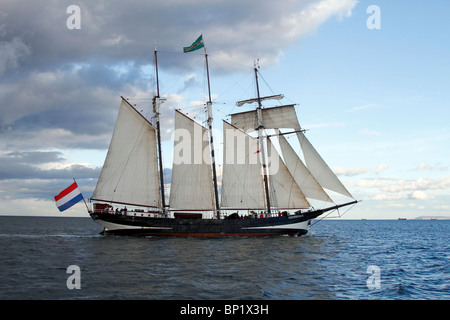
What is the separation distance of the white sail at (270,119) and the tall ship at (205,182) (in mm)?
165

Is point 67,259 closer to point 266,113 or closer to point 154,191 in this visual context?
point 154,191

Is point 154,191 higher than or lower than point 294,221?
higher

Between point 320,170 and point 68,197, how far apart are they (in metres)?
31.7

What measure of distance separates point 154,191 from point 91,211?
29.9ft

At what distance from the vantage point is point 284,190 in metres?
Answer: 51.0

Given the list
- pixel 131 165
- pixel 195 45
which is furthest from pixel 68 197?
pixel 195 45

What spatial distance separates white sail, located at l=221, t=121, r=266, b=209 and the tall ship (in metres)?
0.15

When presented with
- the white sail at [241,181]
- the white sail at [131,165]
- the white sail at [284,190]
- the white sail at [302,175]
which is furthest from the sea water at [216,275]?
the white sail at [241,181]

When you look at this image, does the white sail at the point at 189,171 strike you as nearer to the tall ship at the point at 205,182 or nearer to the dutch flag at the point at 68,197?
the tall ship at the point at 205,182

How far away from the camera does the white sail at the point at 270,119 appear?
5413 cm

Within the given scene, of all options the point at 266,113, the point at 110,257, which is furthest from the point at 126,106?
the point at 110,257

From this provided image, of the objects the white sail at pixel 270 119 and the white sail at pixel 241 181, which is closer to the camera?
the white sail at pixel 241 181

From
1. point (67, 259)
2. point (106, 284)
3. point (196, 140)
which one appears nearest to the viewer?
point (106, 284)

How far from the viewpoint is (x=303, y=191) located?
163 ft
